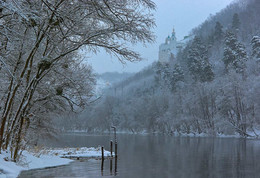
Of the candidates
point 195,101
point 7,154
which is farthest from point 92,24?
point 195,101

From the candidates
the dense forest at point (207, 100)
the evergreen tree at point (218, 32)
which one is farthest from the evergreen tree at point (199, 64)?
the evergreen tree at point (218, 32)

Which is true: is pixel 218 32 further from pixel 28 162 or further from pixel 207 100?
pixel 28 162

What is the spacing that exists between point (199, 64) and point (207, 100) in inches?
914

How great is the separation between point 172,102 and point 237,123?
26156mm

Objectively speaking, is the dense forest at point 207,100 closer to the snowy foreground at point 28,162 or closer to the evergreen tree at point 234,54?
the evergreen tree at point 234,54

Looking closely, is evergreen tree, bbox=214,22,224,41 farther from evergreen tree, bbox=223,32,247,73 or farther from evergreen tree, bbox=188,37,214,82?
evergreen tree, bbox=223,32,247,73

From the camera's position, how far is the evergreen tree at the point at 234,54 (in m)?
74.4

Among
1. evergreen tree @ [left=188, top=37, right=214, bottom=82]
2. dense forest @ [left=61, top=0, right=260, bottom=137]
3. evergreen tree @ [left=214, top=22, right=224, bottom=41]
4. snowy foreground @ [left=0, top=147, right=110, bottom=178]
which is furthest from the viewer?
evergreen tree @ [left=214, top=22, right=224, bottom=41]

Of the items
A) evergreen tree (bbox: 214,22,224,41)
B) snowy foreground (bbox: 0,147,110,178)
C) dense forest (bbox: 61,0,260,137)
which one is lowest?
snowy foreground (bbox: 0,147,110,178)

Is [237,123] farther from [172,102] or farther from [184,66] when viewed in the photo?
[184,66]

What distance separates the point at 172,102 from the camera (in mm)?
84125

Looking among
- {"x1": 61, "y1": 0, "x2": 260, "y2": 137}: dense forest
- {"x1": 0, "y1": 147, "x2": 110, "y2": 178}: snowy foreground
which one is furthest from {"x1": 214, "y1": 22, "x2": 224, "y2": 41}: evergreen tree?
{"x1": 0, "y1": 147, "x2": 110, "y2": 178}: snowy foreground

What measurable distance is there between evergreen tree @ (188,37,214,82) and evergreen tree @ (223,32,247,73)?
5833 mm

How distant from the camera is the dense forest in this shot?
2292 inches
